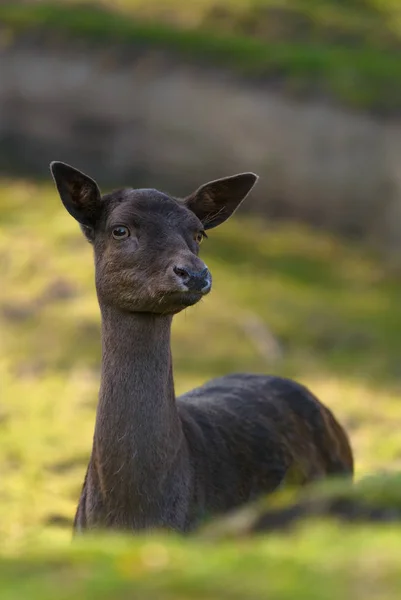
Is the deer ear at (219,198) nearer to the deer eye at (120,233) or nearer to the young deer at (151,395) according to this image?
the young deer at (151,395)

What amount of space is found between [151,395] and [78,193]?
45.0 inches

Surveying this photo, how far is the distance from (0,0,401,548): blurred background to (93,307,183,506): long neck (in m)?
2.58

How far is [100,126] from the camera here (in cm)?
2320

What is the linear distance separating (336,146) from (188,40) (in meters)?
3.83

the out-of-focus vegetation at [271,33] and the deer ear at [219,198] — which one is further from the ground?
the out-of-focus vegetation at [271,33]

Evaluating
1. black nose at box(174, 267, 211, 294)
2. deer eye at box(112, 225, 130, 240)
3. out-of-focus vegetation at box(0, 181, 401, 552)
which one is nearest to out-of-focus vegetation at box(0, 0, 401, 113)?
out-of-focus vegetation at box(0, 181, 401, 552)

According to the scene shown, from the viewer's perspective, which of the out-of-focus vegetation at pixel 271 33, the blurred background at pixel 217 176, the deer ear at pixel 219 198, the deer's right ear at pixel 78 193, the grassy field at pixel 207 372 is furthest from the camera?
the out-of-focus vegetation at pixel 271 33

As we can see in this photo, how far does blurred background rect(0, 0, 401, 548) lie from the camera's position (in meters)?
12.8

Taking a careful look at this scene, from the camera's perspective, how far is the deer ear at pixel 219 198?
7.39 metres

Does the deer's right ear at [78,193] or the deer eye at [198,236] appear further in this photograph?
the deer's right ear at [78,193]

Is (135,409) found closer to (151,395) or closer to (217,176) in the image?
(151,395)

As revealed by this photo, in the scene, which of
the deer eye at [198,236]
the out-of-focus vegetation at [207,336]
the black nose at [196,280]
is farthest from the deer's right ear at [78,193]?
Result: the out-of-focus vegetation at [207,336]

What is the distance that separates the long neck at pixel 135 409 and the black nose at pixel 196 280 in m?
0.44

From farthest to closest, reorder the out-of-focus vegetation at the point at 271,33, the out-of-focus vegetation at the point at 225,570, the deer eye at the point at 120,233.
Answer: the out-of-focus vegetation at the point at 271,33, the deer eye at the point at 120,233, the out-of-focus vegetation at the point at 225,570
